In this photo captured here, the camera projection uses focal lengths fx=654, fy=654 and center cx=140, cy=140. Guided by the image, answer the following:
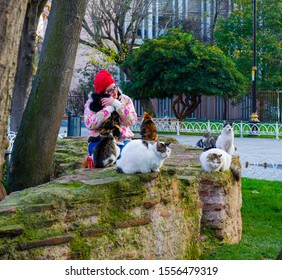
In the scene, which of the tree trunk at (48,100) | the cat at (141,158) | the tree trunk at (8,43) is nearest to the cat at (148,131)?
the tree trunk at (48,100)

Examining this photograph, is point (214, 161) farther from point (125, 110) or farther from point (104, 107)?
point (104, 107)

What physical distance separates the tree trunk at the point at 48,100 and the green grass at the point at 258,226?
2082mm

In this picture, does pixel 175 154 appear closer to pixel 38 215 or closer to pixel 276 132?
pixel 38 215

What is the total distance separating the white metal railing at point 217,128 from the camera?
26.4 meters

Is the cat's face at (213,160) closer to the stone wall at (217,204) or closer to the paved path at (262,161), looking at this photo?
the stone wall at (217,204)

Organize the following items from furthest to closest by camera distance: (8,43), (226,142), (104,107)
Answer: (226,142), (104,107), (8,43)

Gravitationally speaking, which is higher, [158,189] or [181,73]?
[181,73]

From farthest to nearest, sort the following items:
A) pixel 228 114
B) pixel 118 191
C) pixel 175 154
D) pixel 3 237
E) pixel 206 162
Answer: pixel 228 114 → pixel 175 154 → pixel 206 162 → pixel 118 191 → pixel 3 237

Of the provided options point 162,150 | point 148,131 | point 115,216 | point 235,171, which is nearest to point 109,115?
point 162,150

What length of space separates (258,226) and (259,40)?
28763 mm

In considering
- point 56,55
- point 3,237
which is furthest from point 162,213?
point 56,55

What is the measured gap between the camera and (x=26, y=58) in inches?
473

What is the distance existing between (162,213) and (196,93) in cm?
2355

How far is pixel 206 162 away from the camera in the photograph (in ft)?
21.9
